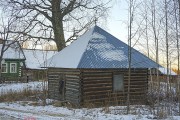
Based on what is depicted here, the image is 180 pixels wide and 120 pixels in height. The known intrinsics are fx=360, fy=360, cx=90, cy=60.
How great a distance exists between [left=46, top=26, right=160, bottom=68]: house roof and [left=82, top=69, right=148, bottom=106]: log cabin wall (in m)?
0.55

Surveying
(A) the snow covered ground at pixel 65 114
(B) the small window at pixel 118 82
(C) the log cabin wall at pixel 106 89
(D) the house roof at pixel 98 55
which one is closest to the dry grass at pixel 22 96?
(D) the house roof at pixel 98 55

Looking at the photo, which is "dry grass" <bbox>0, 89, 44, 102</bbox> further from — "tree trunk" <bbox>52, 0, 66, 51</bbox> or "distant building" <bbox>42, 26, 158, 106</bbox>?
"tree trunk" <bbox>52, 0, 66, 51</bbox>

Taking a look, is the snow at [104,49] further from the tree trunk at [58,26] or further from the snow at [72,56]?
the tree trunk at [58,26]

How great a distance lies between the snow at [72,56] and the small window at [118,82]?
2.75 metres

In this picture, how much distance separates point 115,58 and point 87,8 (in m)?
9.20

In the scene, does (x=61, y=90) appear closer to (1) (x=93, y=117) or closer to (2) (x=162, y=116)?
(1) (x=93, y=117)

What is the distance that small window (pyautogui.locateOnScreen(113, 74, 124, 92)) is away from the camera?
23.2 meters

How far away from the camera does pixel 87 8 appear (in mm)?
31172

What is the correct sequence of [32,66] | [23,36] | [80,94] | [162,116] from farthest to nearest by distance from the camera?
1. [32,66]
2. [23,36]
3. [80,94]
4. [162,116]

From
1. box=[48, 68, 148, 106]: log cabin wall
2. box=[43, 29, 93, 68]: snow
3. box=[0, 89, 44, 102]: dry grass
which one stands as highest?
box=[43, 29, 93, 68]: snow

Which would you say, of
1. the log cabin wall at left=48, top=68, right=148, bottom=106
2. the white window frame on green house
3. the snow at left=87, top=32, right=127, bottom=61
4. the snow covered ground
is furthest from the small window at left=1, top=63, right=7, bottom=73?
the snow covered ground

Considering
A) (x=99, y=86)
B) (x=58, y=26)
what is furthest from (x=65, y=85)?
(x=58, y=26)

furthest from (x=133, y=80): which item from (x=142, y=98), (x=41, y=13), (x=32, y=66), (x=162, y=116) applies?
(x=32, y=66)

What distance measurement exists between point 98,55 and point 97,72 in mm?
1222
